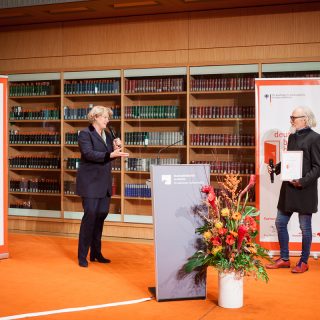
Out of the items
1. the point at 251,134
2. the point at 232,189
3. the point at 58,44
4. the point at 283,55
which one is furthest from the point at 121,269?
the point at 58,44

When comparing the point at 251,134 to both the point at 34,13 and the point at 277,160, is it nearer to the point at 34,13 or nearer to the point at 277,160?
the point at 277,160

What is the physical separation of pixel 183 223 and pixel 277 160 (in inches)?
96.1

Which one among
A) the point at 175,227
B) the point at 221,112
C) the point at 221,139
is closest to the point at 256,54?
the point at 221,112

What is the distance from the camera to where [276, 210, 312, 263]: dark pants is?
20.4ft

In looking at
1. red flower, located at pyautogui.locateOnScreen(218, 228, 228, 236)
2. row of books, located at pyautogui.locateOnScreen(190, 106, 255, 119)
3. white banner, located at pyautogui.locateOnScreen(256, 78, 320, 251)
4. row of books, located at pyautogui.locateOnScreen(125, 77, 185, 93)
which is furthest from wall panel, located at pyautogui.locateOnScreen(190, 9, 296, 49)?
red flower, located at pyautogui.locateOnScreen(218, 228, 228, 236)

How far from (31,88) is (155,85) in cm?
200

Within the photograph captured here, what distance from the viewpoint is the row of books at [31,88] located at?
356 inches

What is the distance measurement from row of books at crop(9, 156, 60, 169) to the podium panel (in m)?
4.22

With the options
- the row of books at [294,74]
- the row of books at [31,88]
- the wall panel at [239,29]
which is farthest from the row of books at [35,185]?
the row of books at [294,74]

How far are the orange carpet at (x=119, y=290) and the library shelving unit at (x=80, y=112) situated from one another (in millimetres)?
1462

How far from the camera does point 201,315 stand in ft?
15.4

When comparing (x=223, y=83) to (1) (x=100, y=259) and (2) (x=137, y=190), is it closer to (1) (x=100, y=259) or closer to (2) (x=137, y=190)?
(2) (x=137, y=190)

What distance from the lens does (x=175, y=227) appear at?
506cm

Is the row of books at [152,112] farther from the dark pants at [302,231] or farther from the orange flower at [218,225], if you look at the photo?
the orange flower at [218,225]
